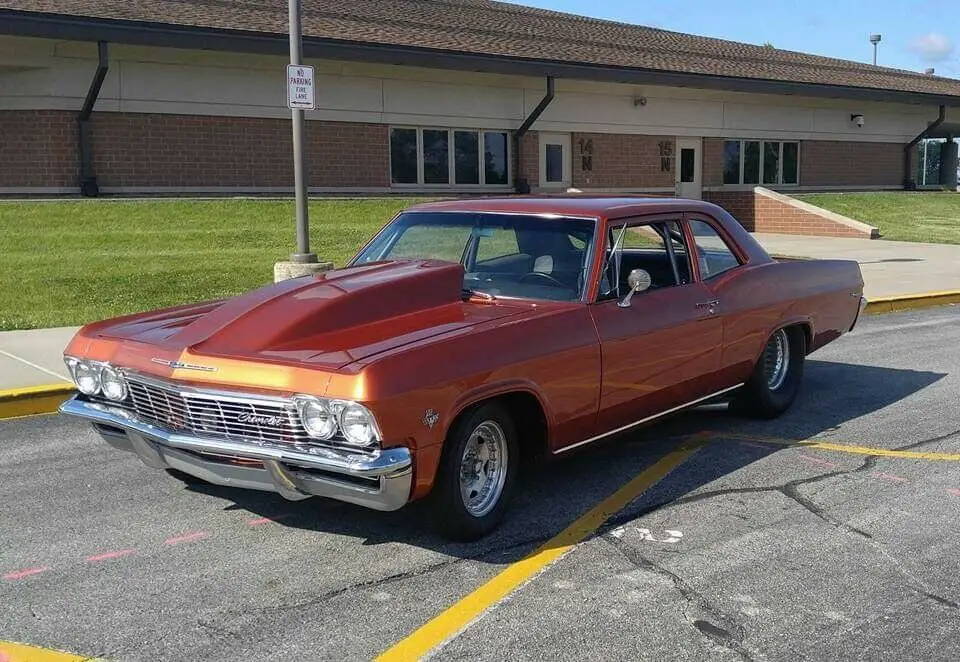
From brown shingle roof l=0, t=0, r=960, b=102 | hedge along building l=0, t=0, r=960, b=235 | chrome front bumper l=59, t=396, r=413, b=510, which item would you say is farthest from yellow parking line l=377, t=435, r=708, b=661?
brown shingle roof l=0, t=0, r=960, b=102

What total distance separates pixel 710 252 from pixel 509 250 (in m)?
1.49

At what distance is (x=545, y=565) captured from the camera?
14.3ft

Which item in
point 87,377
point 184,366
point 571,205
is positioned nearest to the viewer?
point 184,366

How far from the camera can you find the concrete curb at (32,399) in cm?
725

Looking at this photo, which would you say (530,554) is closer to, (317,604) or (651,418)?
(317,604)

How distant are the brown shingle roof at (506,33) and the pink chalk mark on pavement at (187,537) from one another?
14047mm

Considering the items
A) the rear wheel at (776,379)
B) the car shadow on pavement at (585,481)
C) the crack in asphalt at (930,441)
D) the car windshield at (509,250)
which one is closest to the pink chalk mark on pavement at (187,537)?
the car shadow on pavement at (585,481)

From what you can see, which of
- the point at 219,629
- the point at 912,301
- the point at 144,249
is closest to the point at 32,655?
the point at 219,629

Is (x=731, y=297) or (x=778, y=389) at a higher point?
(x=731, y=297)

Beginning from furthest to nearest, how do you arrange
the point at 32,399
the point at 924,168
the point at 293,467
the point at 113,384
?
the point at 924,168
the point at 32,399
the point at 113,384
the point at 293,467

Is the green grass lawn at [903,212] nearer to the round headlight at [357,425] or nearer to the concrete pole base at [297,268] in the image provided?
the concrete pole base at [297,268]

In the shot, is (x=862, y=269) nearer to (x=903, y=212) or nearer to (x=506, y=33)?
(x=506, y=33)

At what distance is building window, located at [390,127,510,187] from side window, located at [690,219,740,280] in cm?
1659

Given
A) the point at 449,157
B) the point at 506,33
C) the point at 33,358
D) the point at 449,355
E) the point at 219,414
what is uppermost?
the point at 506,33
